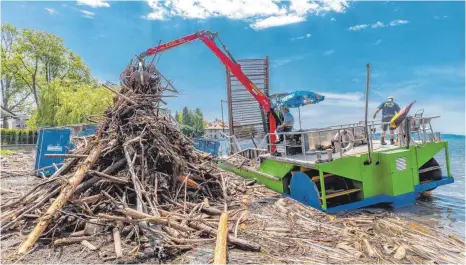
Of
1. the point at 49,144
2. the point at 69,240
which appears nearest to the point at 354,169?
the point at 69,240

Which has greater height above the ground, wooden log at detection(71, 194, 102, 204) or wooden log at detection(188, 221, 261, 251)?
wooden log at detection(71, 194, 102, 204)

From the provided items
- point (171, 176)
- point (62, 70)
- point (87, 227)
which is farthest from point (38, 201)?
point (62, 70)

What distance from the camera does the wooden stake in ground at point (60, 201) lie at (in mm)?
4832

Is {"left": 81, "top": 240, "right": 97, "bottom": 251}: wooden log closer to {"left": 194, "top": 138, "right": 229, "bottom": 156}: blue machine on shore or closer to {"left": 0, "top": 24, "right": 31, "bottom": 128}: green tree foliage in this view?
{"left": 194, "top": 138, "right": 229, "bottom": 156}: blue machine on shore

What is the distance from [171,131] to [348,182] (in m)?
5.38

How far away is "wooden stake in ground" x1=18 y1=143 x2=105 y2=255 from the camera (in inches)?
190

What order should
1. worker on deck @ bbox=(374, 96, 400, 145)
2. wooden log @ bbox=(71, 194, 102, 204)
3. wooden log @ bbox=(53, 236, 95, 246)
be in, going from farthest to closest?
worker on deck @ bbox=(374, 96, 400, 145), wooden log @ bbox=(71, 194, 102, 204), wooden log @ bbox=(53, 236, 95, 246)

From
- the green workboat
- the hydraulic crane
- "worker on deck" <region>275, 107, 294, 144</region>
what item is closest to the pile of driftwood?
the green workboat

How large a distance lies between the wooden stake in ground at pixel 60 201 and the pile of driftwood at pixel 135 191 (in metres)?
0.02

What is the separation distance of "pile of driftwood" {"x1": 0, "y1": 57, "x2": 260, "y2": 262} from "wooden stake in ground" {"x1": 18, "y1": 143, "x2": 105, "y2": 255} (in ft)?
0.05

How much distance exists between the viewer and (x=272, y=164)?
31.7 ft

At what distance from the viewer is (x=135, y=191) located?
6.27m

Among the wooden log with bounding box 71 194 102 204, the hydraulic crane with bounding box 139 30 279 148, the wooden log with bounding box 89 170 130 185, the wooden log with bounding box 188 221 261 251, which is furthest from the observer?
the hydraulic crane with bounding box 139 30 279 148

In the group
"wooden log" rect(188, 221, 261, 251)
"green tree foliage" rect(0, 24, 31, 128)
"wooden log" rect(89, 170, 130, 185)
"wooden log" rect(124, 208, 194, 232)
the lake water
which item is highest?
"green tree foliage" rect(0, 24, 31, 128)
